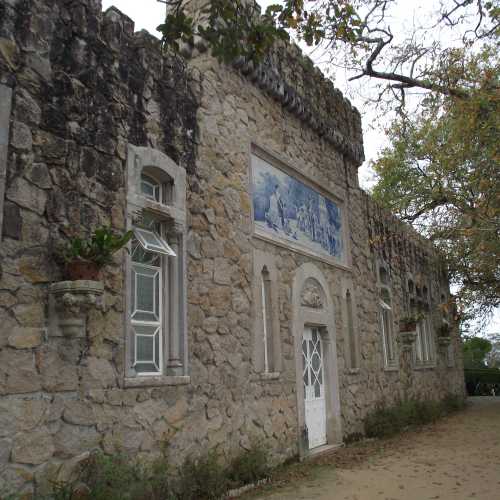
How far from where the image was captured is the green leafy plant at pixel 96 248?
484 centimetres

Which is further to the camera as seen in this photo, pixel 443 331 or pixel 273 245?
pixel 443 331

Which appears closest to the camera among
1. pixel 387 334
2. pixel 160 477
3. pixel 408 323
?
pixel 160 477

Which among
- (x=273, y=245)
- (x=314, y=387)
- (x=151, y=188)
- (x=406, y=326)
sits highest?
(x=151, y=188)

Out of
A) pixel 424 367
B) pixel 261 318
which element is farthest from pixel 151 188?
pixel 424 367

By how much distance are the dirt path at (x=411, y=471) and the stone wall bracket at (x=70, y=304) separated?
2.96m

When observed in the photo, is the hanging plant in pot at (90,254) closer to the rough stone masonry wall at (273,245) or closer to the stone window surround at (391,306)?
the rough stone masonry wall at (273,245)

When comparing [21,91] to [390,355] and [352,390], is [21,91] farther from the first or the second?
[390,355]

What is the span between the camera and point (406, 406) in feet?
39.4

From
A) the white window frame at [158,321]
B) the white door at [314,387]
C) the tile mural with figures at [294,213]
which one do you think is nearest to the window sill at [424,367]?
the tile mural with figures at [294,213]

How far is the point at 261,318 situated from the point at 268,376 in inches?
31.3

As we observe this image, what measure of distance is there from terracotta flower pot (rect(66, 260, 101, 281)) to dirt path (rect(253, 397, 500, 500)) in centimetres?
320

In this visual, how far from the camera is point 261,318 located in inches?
310

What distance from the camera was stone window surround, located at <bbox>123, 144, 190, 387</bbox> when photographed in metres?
5.84

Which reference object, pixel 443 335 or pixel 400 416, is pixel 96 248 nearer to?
pixel 400 416
